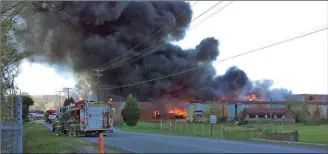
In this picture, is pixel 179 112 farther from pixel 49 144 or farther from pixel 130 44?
pixel 49 144

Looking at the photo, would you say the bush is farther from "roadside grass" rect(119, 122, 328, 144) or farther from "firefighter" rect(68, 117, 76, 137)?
"firefighter" rect(68, 117, 76, 137)

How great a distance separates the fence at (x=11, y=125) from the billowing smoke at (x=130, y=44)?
2111 inches

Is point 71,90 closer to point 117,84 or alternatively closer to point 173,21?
point 117,84

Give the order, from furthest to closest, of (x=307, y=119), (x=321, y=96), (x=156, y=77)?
(x=321, y=96) < (x=156, y=77) < (x=307, y=119)

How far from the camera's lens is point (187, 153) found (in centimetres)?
1428

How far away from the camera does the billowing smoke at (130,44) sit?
69.7 m

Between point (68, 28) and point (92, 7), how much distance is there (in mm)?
7910

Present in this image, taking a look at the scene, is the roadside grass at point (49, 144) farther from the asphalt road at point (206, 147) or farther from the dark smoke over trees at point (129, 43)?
the dark smoke over trees at point (129, 43)

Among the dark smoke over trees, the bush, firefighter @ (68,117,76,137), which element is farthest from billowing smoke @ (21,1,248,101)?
firefighter @ (68,117,76,137)

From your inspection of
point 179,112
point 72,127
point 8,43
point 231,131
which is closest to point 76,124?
point 72,127

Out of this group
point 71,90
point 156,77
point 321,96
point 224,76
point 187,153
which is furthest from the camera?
point 321,96

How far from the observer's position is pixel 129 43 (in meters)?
72.5

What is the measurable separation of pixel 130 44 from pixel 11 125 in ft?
198

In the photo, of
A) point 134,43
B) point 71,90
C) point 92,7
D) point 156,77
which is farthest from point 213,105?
point 71,90
